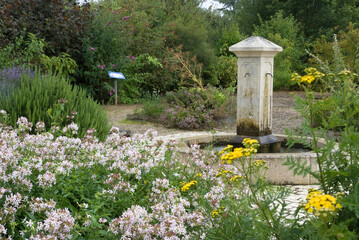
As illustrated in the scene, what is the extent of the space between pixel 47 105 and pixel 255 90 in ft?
9.09

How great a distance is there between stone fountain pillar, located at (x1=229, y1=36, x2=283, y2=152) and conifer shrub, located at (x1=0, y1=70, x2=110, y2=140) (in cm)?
192

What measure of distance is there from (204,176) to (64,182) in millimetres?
1043

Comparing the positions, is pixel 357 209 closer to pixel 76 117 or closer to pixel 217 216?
pixel 217 216

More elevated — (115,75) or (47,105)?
(47,105)

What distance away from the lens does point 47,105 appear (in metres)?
5.81

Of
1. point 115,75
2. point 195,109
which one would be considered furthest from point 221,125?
point 115,75

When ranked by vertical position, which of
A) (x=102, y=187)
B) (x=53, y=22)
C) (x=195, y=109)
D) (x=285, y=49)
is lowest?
(x=195, y=109)

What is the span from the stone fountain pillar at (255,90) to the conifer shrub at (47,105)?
1.92 metres

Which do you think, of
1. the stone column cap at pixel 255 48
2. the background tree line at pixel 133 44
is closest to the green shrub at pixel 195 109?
the background tree line at pixel 133 44

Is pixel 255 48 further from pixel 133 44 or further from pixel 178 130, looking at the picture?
pixel 133 44

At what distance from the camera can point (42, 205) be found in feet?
7.83

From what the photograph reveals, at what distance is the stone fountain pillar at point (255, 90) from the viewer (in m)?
6.42

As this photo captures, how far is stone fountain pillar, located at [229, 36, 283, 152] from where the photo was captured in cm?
642

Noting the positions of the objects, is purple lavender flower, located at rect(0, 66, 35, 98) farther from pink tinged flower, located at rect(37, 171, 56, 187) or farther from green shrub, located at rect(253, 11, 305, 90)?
green shrub, located at rect(253, 11, 305, 90)
